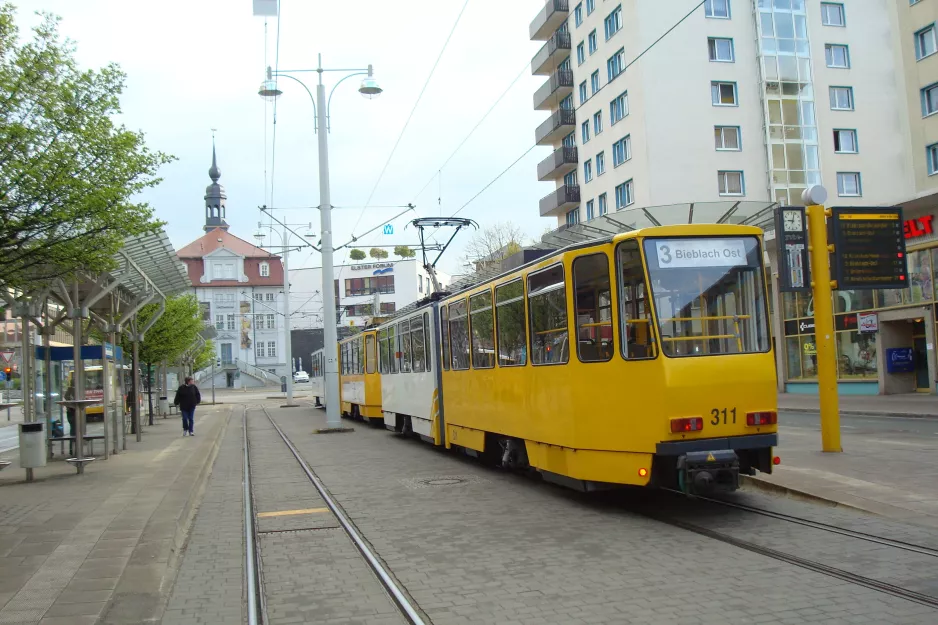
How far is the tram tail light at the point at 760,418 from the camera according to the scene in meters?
8.52

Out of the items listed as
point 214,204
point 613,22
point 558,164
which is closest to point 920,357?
point 613,22

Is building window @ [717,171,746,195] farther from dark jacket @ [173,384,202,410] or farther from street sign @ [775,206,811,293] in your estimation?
street sign @ [775,206,811,293]

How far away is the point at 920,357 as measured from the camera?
29.1m

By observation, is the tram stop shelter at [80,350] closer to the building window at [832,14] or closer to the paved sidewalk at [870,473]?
the paved sidewalk at [870,473]

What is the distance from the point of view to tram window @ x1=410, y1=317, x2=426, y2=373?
16.7 m

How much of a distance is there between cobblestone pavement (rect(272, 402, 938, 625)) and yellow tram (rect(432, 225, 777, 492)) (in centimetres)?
69

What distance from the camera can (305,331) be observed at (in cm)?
9569

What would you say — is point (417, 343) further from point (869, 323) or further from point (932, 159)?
point (932, 159)

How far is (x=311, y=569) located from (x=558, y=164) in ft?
147

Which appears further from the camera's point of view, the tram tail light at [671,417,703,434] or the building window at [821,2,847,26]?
the building window at [821,2,847,26]

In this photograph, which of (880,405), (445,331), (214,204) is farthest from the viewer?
(214,204)

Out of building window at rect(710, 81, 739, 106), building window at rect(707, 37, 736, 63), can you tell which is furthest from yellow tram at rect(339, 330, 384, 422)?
building window at rect(707, 37, 736, 63)

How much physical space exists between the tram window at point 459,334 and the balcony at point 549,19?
3847 centimetres

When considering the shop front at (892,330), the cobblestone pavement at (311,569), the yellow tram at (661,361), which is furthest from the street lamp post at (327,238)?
the shop front at (892,330)
